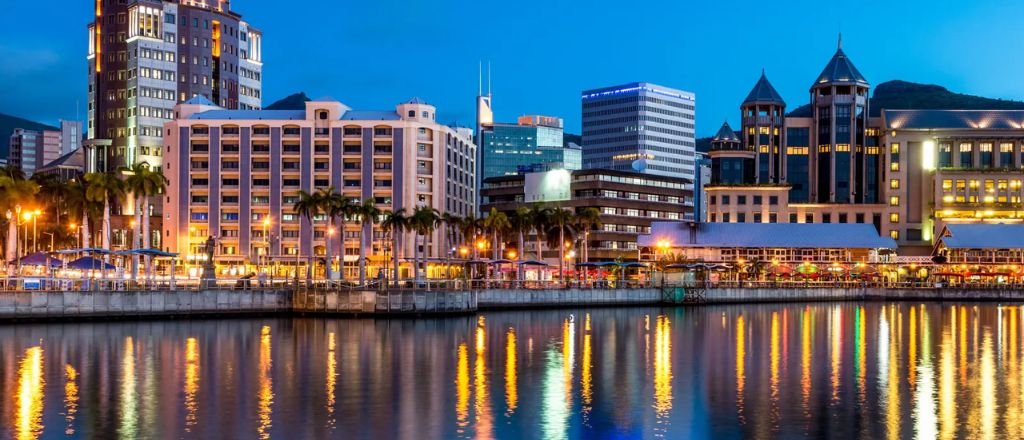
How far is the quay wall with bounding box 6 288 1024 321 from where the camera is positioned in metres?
94.3

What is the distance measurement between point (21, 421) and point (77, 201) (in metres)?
110

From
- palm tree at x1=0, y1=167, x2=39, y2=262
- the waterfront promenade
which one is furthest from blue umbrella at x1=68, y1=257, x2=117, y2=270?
palm tree at x1=0, y1=167, x2=39, y2=262

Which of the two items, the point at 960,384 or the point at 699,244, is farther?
the point at 699,244

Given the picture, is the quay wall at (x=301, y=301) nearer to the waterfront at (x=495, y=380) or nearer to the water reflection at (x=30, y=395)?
the waterfront at (x=495, y=380)

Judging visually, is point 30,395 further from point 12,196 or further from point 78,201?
point 78,201

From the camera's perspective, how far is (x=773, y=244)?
191 metres

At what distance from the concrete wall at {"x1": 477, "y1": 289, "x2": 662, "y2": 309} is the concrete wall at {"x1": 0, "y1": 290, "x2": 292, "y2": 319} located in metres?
24.7

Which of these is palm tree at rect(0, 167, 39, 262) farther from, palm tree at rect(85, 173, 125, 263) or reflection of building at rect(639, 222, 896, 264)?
reflection of building at rect(639, 222, 896, 264)

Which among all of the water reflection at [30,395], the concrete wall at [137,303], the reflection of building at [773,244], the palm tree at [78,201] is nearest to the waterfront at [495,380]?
the water reflection at [30,395]

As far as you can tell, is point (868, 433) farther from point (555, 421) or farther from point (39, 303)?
point (39, 303)

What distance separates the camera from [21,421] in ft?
152

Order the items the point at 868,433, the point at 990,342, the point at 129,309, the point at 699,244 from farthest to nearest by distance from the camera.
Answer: the point at 699,244, the point at 129,309, the point at 990,342, the point at 868,433

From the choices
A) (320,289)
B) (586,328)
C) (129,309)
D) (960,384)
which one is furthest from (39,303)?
(960,384)

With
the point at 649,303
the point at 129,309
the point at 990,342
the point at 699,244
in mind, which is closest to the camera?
the point at 990,342
